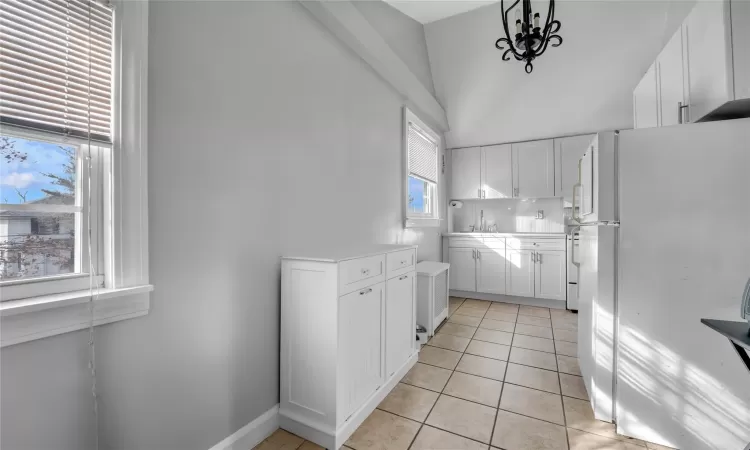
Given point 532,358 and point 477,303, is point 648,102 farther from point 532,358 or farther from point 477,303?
point 477,303

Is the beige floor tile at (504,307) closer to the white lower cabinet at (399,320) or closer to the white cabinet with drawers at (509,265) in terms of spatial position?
the white cabinet with drawers at (509,265)

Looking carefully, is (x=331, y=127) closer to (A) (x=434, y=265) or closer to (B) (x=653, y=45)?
(A) (x=434, y=265)

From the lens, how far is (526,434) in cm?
173

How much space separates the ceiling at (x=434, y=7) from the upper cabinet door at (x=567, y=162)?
7.25 ft

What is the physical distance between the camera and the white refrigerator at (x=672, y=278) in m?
1.49

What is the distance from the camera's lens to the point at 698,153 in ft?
5.14

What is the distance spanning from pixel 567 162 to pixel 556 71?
1.28 m

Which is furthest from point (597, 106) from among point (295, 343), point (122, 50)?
point (122, 50)

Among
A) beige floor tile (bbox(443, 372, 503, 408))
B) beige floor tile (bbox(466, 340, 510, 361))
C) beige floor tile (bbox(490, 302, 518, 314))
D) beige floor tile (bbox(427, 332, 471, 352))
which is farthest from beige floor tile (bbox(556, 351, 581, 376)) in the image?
beige floor tile (bbox(490, 302, 518, 314))

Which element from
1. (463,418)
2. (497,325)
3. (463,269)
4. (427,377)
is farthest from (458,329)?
(463,418)

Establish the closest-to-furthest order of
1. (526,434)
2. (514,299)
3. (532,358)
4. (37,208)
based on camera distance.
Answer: (37,208) → (526,434) → (532,358) → (514,299)

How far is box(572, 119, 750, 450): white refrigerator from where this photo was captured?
1.49m

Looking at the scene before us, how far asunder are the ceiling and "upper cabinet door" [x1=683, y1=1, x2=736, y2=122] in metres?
2.05

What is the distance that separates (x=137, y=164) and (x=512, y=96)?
4.39 m
